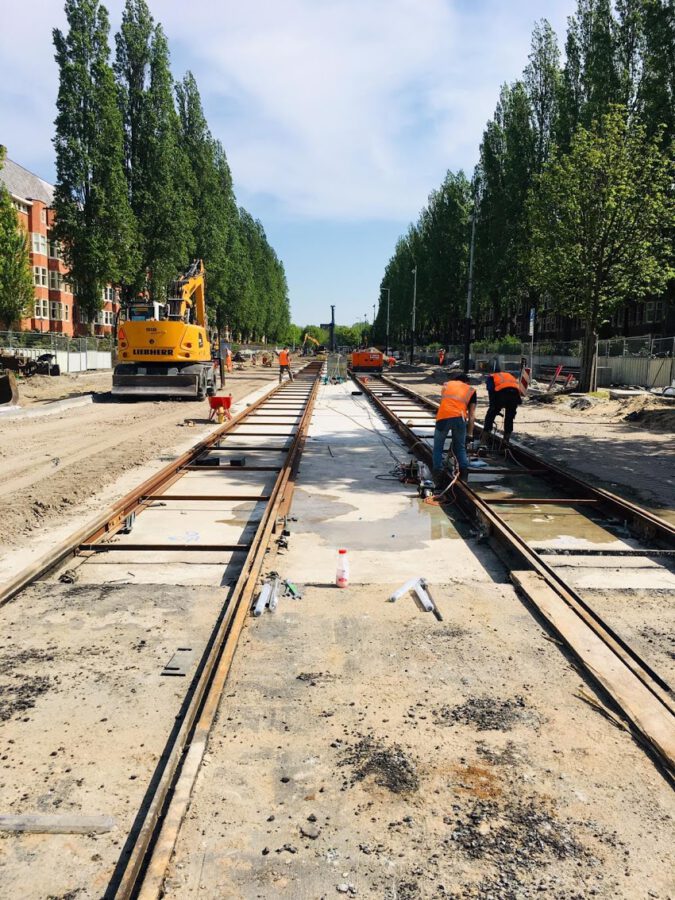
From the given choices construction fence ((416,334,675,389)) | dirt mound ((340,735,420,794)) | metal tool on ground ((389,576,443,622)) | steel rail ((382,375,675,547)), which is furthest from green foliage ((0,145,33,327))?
dirt mound ((340,735,420,794))

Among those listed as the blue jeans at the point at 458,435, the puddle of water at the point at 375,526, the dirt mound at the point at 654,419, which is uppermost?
the blue jeans at the point at 458,435

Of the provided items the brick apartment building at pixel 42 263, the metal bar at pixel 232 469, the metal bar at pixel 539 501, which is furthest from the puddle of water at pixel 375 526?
the brick apartment building at pixel 42 263

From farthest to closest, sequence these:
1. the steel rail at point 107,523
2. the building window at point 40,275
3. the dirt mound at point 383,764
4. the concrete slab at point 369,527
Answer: the building window at point 40,275
the concrete slab at point 369,527
the steel rail at point 107,523
the dirt mound at point 383,764

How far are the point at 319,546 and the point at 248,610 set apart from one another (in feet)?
6.39

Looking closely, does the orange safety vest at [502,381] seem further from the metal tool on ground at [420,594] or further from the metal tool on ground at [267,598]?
the metal tool on ground at [267,598]

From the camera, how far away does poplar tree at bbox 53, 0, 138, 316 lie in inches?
1447

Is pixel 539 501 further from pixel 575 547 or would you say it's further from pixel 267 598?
pixel 267 598

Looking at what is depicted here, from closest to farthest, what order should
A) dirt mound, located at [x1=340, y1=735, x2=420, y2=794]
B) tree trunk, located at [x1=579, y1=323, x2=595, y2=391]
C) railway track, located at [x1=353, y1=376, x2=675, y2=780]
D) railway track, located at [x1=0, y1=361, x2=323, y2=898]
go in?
1. railway track, located at [x1=0, y1=361, x2=323, y2=898]
2. dirt mound, located at [x1=340, y1=735, x2=420, y2=794]
3. railway track, located at [x1=353, y1=376, x2=675, y2=780]
4. tree trunk, located at [x1=579, y1=323, x2=595, y2=391]

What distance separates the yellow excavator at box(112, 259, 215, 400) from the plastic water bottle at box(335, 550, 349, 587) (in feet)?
52.1

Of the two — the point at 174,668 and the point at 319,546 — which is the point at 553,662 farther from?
the point at 319,546

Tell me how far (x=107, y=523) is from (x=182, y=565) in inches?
52.9

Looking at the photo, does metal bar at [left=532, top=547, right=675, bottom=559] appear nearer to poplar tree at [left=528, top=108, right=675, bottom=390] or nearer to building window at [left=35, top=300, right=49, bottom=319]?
poplar tree at [left=528, top=108, right=675, bottom=390]

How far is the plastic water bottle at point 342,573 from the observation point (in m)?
5.41

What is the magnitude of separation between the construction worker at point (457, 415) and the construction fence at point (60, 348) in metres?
27.3
